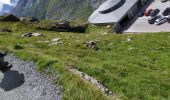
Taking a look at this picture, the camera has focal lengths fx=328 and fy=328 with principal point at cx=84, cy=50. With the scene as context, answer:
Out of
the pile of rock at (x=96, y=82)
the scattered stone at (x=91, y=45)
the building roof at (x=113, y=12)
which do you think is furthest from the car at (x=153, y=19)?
the pile of rock at (x=96, y=82)

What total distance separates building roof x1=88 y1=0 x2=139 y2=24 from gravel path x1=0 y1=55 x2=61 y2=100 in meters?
67.1

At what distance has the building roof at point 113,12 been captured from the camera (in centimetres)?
9744

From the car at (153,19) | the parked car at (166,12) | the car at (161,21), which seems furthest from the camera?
the parked car at (166,12)

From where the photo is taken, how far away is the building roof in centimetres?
9744

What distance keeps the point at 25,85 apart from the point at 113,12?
264 feet

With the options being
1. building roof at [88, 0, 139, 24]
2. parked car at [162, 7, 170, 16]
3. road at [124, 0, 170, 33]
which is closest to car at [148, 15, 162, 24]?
road at [124, 0, 170, 33]

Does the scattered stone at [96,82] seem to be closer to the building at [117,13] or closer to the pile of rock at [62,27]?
the pile of rock at [62,27]

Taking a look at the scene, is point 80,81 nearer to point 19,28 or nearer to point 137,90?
point 137,90

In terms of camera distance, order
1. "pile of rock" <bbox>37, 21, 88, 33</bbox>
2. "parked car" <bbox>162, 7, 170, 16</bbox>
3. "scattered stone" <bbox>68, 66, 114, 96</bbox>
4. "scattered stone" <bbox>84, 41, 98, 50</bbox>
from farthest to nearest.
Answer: "parked car" <bbox>162, 7, 170, 16</bbox> → "pile of rock" <bbox>37, 21, 88, 33</bbox> → "scattered stone" <bbox>84, 41, 98, 50</bbox> → "scattered stone" <bbox>68, 66, 114, 96</bbox>

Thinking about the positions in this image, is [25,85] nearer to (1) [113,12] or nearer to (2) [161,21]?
(2) [161,21]

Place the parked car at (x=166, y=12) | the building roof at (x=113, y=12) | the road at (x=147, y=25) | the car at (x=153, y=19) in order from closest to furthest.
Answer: the road at (x=147, y=25) → the car at (x=153, y=19) → the parked car at (x=166, y=12) → the building roof at (x=113, y=12)

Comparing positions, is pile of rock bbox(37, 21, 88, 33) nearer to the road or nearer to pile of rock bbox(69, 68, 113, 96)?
the road

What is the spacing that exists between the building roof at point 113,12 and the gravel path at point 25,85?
67088 millimetres

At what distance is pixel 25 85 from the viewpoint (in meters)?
25.5
